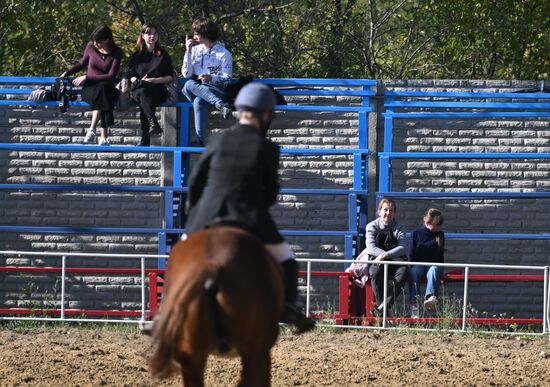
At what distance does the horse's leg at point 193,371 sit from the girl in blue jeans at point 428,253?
6.36 metres

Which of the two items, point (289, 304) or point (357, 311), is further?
point (357, 311)

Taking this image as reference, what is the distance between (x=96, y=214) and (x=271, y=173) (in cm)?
927

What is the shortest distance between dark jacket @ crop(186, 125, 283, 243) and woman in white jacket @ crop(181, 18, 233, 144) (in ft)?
25.2

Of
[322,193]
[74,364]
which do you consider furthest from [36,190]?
[74,364]

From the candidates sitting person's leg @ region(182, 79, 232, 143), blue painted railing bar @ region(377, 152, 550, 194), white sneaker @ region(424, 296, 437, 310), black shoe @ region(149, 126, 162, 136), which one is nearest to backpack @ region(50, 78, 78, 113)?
black shoe @ region(149, 126, 162, 136)

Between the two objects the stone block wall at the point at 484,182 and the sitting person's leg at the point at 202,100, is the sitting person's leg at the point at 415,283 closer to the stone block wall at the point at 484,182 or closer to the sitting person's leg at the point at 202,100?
the stone block wall at the point at 484,182

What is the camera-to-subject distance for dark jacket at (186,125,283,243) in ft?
23.1

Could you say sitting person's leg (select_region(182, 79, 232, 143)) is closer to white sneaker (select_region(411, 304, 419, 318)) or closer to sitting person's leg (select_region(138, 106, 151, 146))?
sitting person's leg (select_region(138, 106, 151, 146))

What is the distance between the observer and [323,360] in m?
10.7

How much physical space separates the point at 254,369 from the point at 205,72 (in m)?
8.65

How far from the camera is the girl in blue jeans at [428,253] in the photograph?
42.0 ft

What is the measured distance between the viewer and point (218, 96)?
14953 mm

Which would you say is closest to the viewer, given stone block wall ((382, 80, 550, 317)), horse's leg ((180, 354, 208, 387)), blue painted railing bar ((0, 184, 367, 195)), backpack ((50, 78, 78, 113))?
horse's leg ((180, 354, 208, 387))

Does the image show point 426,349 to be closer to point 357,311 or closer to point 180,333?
point 357,311
